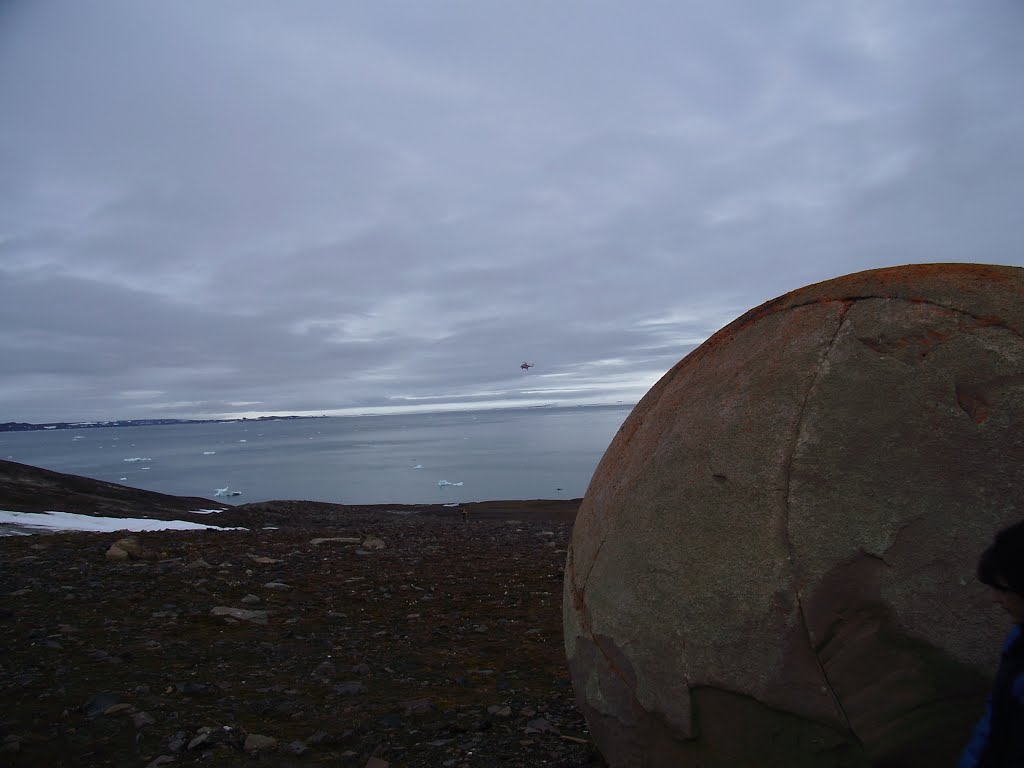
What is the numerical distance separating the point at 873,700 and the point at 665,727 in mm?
865

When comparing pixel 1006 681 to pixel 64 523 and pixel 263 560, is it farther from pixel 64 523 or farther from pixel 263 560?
pixel 64 523

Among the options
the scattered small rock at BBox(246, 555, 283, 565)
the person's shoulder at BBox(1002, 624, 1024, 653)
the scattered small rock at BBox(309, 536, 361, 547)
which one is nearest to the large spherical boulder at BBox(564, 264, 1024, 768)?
the person's shoulder at BBox(1002, 624, 1024, 653)

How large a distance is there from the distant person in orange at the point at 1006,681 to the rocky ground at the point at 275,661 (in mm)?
2132

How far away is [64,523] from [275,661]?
455 inches

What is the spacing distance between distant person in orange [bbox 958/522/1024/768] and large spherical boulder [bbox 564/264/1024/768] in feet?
1.76

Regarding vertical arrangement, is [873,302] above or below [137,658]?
above

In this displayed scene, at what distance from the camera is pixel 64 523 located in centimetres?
1484

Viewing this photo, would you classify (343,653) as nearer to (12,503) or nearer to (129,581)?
(129,581)

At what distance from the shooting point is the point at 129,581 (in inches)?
323

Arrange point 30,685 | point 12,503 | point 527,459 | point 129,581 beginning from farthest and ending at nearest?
point 527,459 → point 12,503 → point 129,581 → point 30,685

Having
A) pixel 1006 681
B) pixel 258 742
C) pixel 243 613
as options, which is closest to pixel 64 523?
pixel 243 613

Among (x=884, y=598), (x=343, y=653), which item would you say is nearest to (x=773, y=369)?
(x=884, y=598)

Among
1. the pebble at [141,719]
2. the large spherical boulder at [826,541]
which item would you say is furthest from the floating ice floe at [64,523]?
the large spherical boulder at [826,541]

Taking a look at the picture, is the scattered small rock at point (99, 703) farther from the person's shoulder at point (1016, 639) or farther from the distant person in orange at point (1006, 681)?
the person's shoulder at point (1016, 639)
